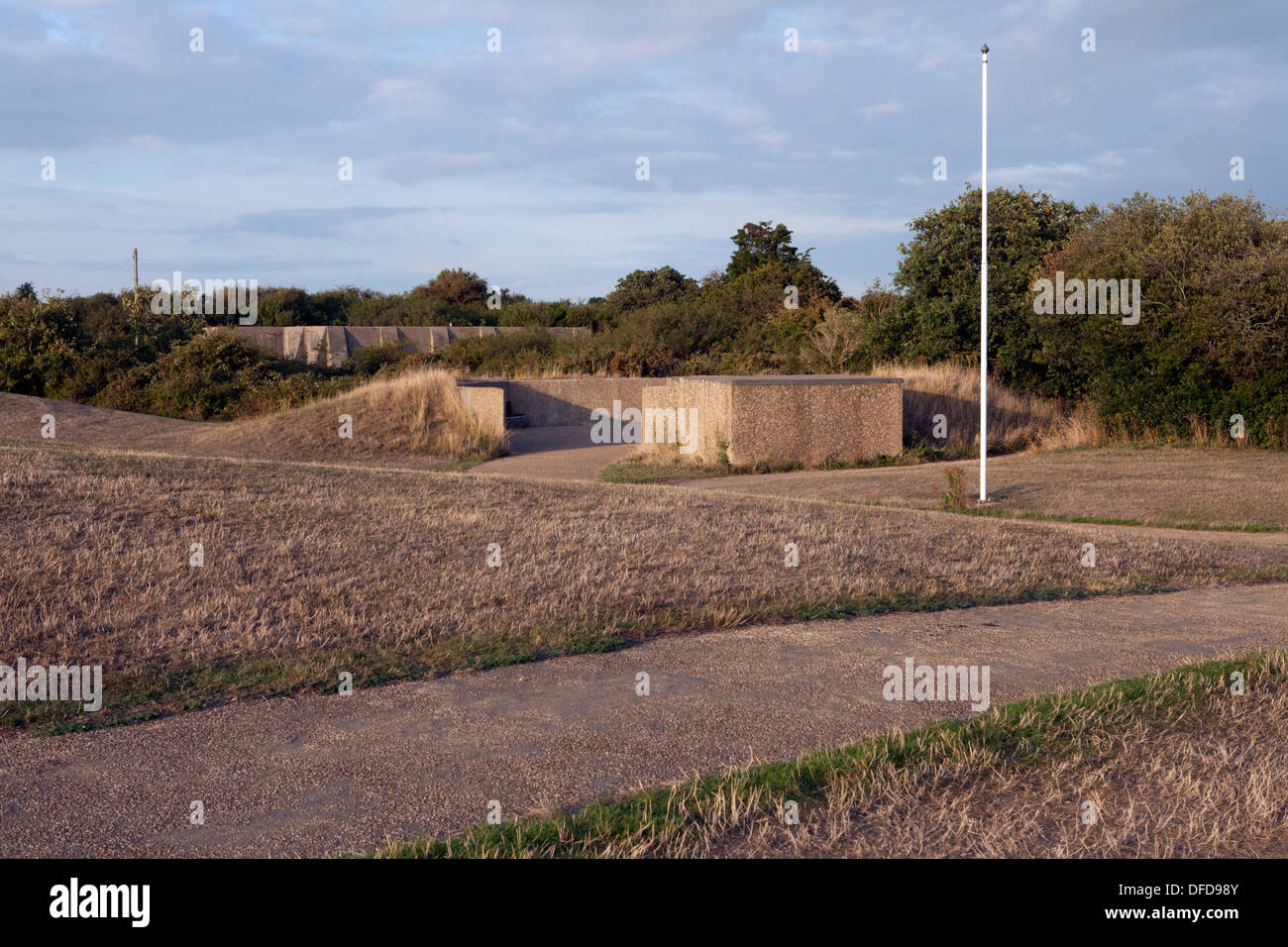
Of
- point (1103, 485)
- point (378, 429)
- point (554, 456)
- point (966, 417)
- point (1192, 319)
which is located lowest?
point (1103, 485)

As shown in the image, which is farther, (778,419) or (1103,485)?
(778,419)

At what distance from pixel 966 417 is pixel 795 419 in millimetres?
4821

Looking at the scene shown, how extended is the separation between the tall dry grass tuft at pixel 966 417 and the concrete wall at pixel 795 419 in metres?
1.21

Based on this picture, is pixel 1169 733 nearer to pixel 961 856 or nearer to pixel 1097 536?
pixel 961 856

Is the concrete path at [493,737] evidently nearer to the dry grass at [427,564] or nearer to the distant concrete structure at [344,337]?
the dry grass at [427,564]

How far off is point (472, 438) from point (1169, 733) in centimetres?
1963

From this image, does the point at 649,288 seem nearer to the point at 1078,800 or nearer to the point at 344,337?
the point at 344,337

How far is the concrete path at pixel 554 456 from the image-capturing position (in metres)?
20.9

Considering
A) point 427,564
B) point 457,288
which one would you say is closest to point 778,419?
point 427,564

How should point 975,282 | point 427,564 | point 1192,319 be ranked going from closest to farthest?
point 427,564
point 1192,319
point 975,282

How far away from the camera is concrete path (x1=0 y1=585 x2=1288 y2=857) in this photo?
4.40 metres

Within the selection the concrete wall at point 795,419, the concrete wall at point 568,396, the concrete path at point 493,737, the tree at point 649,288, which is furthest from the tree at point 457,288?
the concrete path at point 493,737

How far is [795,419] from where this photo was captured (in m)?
20.9

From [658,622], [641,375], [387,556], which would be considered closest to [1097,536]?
[658,622]
